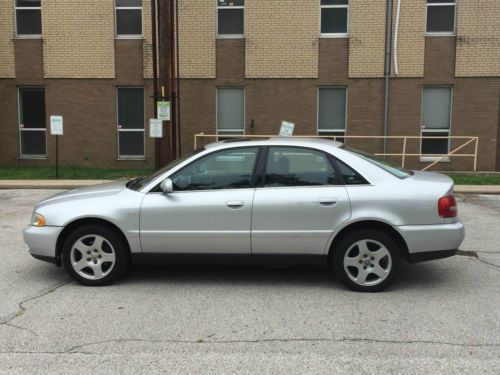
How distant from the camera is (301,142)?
18.8 feet

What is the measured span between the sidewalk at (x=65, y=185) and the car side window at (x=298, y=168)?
8963 millimetres

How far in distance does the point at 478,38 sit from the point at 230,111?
8.05 metres

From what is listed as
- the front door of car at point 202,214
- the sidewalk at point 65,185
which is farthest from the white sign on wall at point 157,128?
the front door of car at point 202,214

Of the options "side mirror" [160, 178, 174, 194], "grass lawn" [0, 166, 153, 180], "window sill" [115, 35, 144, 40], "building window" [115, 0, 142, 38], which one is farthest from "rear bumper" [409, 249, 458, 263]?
"building window" [115, 0, 142, 38]

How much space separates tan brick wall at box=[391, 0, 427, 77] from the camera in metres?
17.0

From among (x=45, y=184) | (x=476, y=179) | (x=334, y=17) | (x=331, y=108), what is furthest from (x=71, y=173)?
(x=476, y=179)

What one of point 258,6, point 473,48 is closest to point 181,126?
point 258,6

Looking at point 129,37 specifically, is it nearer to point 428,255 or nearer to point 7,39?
point 7,39

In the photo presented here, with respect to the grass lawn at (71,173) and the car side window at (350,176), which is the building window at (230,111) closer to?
the grass lawn at (71,173)

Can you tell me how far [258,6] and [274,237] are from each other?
13331 millimetres

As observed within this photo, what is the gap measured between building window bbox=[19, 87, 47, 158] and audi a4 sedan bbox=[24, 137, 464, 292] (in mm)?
13676

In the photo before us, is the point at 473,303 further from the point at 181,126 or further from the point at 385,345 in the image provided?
the point at 181,126

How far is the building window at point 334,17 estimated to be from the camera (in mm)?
17312

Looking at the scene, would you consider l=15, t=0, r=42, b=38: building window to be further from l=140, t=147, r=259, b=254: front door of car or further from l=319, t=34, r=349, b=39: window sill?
l=140, t=147, r=259, b=254: front door of car
